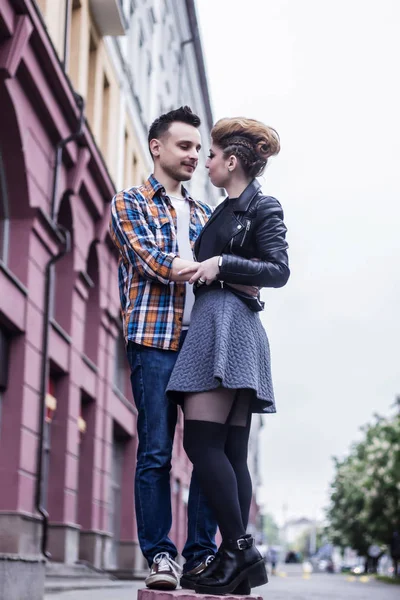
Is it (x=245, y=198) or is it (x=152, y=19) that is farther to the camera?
(x=152, y=19)

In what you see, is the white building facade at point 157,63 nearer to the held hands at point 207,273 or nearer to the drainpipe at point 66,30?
the drainpipe at point 66,30

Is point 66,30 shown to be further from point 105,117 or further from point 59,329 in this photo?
point 105,117

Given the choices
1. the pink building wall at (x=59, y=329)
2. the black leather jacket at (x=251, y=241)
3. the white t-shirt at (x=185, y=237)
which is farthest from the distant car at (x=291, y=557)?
the black leather jacket at (x=251, y=241)

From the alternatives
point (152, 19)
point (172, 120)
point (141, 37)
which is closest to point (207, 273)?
point (172, 120)

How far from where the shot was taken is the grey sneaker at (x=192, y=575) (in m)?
4.19

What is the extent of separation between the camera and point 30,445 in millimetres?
14094

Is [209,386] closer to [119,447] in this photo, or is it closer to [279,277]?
[279,277]

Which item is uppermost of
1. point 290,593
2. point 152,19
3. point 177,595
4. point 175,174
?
point 152,19

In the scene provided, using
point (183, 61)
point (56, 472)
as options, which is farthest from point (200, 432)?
point (183, 61)

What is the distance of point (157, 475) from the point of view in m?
4.37

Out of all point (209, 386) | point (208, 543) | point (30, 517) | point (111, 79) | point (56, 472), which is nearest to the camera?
point (209, 386)

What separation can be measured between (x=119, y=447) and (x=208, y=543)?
19551 millimetres

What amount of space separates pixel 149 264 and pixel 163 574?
4.03 feet

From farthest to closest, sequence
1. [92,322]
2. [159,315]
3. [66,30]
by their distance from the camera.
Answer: [92,322] → [66,30] → [159,315]
